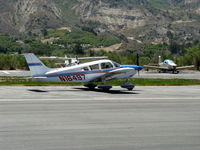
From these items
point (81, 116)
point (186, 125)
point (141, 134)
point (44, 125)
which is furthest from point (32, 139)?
point (186, 125)

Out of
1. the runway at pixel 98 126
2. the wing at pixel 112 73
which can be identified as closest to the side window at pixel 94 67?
the wing at pixel 112 73

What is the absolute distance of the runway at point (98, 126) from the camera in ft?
36.3

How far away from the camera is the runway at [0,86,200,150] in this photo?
1107 cm

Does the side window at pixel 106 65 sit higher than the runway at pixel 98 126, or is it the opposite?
the side window at pixel 106 65

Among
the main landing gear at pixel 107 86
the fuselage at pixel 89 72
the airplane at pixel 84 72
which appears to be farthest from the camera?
the main landing gear at pixel 107 86

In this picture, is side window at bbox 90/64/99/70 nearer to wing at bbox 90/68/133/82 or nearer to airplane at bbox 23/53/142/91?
airplane at bbox 23/53/142/91

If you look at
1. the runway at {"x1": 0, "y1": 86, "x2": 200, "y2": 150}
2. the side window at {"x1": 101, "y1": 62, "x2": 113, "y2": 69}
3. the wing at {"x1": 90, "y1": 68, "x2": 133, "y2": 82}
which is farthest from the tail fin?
the runway at {"x1": 0, "y1": 86, "x2": 200, "y2": 150}

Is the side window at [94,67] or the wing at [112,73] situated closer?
the wing at [112,73]

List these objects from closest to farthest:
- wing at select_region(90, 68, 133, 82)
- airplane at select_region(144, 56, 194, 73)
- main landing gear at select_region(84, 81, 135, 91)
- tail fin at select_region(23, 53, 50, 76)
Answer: tail fin at select_region(23, 53, 50, 76) → wing at select_region(90, 68, 133, 82) → main landing gear at select_region(84, 81, 135, 91) → airplane at select_region(144, 56, 194, 73)

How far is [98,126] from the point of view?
536 inches

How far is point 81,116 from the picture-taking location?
621 inches

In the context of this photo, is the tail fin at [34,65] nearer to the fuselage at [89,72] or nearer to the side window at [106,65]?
the fuselage at [89,72]

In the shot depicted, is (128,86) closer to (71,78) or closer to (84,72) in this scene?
(84,72)

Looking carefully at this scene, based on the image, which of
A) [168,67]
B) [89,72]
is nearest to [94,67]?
[89,72]
